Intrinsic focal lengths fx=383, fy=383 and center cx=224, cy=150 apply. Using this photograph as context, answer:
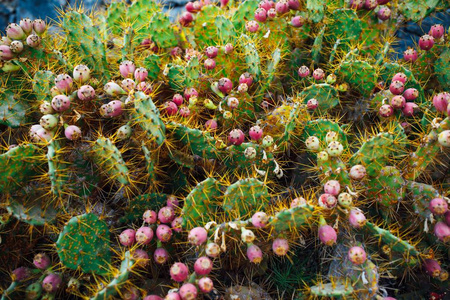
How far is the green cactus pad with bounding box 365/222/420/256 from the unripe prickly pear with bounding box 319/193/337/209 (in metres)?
0.23

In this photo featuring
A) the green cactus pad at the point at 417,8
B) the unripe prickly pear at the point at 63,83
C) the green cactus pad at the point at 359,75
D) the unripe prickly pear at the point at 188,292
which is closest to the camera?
the unripe prickly pear at the point at 188,292

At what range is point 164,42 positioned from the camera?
105 inches

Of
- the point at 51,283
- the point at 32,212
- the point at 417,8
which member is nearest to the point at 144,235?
the point at 51,283

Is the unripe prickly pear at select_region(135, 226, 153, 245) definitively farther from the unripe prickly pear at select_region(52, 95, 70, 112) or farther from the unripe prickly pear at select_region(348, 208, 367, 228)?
the unripe prickly pear at select_region(348, 208, 367, 228)

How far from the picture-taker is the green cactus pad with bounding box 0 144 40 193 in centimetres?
184

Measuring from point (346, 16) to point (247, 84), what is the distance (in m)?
0.80

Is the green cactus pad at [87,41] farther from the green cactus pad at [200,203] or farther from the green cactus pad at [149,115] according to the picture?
the green cactus pad at [200,203]

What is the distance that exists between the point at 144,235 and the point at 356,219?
0.99 metres

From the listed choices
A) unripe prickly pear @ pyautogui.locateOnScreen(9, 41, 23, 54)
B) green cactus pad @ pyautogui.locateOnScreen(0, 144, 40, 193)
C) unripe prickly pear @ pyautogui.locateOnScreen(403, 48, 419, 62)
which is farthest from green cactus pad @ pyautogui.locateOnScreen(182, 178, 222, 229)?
unripe prickly pear @ pyautogui.locateOnScreen(403, 48, 419, 62)

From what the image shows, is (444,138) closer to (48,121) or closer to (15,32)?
(48,121)

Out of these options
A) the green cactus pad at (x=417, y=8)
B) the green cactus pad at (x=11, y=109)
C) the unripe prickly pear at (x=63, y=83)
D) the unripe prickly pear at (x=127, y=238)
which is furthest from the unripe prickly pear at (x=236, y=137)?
the green cactus pad at (x=417, y=8)

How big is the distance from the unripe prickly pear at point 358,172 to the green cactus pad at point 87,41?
1544mm

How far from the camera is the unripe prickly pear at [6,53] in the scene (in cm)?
215

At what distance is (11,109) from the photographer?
7.22ft
